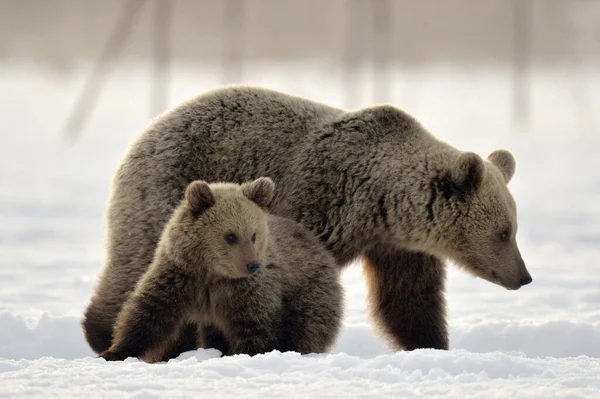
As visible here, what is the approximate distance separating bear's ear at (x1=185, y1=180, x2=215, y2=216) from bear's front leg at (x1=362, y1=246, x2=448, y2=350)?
1793 millimetres

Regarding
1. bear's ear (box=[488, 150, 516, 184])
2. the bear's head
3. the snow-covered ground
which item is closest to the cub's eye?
the snow-covered ground

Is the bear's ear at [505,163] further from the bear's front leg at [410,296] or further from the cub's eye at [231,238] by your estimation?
the cub's eye at [231,238]

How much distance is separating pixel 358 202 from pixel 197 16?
50.2m

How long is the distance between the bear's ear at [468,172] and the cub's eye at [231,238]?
1.80 m

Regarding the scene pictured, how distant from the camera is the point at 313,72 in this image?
179ft

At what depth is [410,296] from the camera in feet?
27.1

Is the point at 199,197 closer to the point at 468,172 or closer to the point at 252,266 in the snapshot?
the point at 252,266

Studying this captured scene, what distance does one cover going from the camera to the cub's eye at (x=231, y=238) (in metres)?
6.71

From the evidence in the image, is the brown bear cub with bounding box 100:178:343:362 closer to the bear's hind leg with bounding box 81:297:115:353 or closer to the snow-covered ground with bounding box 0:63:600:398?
the snow-covered ground with bounding box 0:63:600:398

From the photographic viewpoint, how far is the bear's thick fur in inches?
302

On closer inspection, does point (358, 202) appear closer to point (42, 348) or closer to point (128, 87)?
point (42, 348)

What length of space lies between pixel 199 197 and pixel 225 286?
0.60 m

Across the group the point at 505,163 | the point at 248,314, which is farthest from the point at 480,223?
the point at 248,314

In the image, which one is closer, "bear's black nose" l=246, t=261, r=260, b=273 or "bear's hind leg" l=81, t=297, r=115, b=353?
"bear's black nose" l=246, t=261, r=260, b=273
